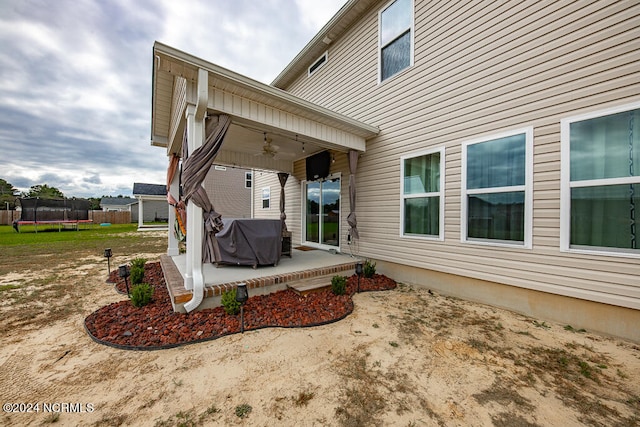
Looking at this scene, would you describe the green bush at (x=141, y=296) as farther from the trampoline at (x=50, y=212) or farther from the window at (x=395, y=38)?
the trampoline at (x=50, y=212)

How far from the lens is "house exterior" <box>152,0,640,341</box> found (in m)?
2.52

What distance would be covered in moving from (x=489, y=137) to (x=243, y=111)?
140 inches

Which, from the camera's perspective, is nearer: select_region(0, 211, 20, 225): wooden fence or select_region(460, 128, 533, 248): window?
select_region(460, 128, 533, 248): window

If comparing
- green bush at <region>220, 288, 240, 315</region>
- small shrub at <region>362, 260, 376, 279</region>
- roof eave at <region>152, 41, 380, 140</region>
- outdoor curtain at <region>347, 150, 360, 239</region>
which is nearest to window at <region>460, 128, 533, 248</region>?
small shrub at <region>362, 260, 376, 279</region>

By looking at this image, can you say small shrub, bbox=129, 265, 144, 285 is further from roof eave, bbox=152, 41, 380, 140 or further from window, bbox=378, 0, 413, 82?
window, bbox=378, 0, 413, 82

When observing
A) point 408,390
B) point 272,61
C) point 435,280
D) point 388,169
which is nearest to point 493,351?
point 408,390

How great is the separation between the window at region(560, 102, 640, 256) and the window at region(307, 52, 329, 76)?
5.62m

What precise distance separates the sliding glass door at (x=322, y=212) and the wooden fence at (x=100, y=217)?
20.4 m

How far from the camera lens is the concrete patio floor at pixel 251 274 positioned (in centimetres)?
309

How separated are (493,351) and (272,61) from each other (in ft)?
43.5

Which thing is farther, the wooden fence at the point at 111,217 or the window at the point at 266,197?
the wooden fence at the point at 111,217

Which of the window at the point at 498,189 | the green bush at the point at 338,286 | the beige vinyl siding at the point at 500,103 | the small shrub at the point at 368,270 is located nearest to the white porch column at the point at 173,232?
the green bush at the point at 338,286

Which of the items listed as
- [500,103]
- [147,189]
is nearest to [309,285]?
[500,103]

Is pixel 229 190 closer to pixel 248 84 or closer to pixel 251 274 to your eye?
pixel 251 274
